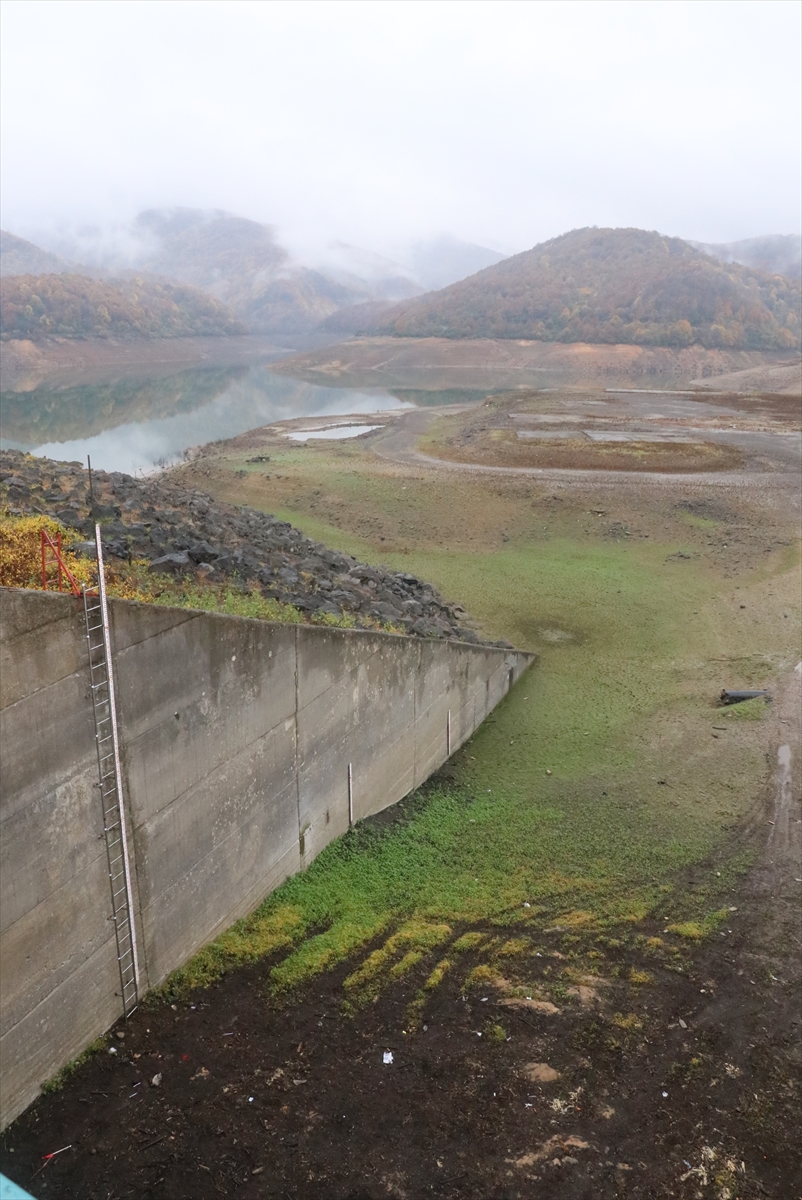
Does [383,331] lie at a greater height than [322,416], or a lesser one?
greater

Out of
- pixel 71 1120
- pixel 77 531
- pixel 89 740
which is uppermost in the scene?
pixel 77 531

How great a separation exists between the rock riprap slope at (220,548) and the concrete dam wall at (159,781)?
3.49 meters

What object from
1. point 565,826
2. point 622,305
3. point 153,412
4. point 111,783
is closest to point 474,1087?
point 111,783

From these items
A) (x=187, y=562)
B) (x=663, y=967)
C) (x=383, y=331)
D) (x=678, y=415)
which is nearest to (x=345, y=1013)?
(x=663, y=967)

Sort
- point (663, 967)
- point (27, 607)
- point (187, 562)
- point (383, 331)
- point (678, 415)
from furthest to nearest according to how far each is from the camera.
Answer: point (383, 331), point (678, 415), point (187, 562), point (663, 967), point (27, 607)

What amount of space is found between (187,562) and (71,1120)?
8205 millimetres

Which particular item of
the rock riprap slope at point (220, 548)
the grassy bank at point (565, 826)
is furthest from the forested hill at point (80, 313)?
the grassy bank at point (565, 826)

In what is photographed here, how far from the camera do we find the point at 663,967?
29.3 ft

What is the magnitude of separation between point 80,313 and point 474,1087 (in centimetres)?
13715

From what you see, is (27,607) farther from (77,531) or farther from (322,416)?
(322,416)

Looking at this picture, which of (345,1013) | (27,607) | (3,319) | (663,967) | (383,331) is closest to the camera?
(27,607)

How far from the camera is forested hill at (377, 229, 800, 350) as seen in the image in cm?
12550

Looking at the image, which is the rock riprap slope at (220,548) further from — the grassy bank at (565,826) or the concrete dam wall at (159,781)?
the concrete dam wall at (159,781)

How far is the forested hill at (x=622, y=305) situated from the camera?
125500mm
